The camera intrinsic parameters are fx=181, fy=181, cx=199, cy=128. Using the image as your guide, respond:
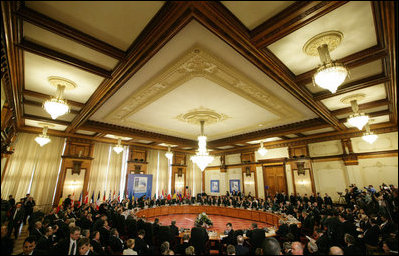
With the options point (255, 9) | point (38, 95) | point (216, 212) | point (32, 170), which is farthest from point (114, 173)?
point (255, 9)

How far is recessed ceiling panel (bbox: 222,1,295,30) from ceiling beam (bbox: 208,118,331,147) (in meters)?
6.73

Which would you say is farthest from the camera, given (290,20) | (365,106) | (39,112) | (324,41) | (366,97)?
(39,112)

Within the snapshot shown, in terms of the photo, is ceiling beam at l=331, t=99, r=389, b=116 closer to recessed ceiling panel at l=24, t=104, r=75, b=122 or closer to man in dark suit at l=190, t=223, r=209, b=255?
man in dark suit at l=190, t=223, r=209, b=255

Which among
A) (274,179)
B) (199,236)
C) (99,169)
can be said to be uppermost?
(99,169)

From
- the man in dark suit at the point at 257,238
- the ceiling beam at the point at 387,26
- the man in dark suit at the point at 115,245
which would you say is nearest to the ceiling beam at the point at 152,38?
the ceiling beam at the point at 387,26

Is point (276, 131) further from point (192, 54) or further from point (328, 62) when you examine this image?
point (192, 54)

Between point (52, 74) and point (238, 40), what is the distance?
176 inches

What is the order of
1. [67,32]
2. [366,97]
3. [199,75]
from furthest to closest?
[366,97] < [199,75] < [67,32]

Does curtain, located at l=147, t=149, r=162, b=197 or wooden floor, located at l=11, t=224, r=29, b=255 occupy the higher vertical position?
curtain, located at l=147, t=149, r=162, b=197

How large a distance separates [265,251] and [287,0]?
4.14 metres

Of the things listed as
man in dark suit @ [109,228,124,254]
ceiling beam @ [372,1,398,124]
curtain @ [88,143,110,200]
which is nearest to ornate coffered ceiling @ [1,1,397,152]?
ceiling beam @ [372,1,398,124]

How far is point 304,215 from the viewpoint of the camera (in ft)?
21.3

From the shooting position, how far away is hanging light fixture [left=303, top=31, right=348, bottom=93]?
3.37m

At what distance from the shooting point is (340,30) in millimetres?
3252
